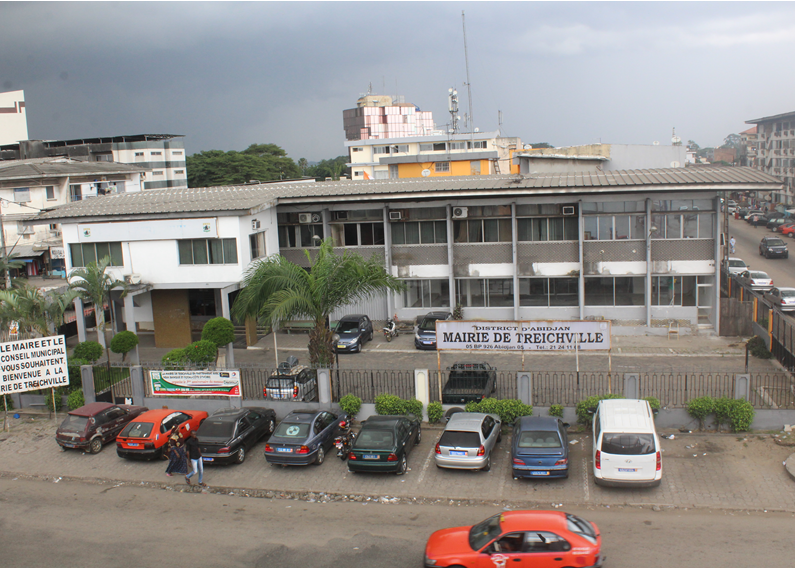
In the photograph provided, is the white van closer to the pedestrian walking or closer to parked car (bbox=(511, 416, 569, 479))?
parked car (bbox=(511, 416, 569, 479))

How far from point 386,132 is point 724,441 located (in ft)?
537

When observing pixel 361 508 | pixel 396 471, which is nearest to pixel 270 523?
pixel 361 508

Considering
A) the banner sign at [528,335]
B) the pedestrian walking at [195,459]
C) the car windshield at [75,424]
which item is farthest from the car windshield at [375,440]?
the car windshield at [75,424]

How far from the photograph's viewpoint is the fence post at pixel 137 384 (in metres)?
20.5

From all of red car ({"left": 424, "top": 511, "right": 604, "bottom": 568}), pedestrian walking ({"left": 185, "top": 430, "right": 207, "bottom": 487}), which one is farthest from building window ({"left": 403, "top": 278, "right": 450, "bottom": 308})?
red car ({"left": 424, "top": 511, "right": 604, "bottom": 568})

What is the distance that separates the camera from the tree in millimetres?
95812

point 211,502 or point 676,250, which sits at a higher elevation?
point 676,250

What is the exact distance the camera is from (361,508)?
46.1 feet

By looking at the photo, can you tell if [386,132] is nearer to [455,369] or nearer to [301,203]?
[301,203]

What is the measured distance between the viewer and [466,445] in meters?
15.3

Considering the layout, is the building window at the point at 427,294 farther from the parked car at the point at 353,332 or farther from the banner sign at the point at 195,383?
the banner sign at the point at 195,383

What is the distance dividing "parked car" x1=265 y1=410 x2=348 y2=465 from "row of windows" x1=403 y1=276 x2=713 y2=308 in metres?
11.9

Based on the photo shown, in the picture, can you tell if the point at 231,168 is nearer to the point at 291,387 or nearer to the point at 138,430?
the point at 291,387

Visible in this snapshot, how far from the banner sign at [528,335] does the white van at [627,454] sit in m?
3.94
